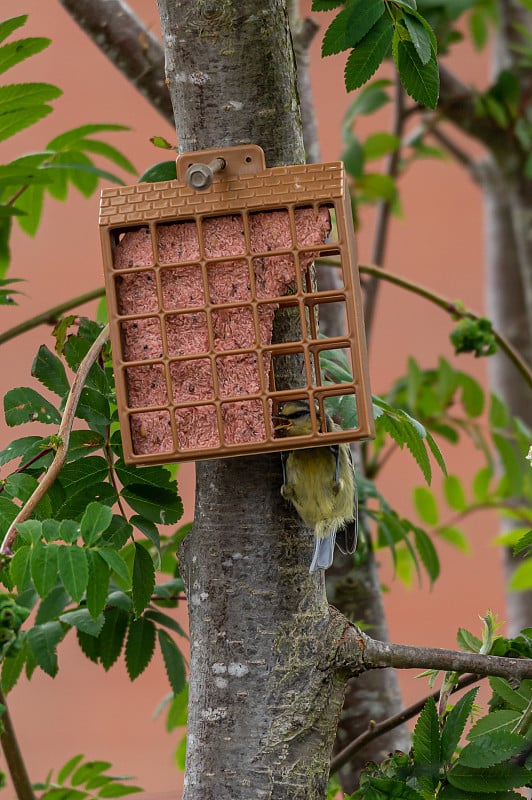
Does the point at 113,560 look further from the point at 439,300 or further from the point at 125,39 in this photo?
the point at 125,39

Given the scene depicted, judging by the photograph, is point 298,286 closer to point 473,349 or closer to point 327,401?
point 327,401

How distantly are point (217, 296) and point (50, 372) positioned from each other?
0.29 meters

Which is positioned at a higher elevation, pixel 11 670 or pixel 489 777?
pixel 11 670

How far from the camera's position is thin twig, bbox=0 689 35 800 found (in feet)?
4.24

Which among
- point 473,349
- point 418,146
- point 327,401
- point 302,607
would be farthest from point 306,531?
point 418,146

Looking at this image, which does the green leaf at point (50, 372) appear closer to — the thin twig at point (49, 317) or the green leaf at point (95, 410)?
the green leaf at point (95, 410)

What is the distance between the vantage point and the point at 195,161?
984mm

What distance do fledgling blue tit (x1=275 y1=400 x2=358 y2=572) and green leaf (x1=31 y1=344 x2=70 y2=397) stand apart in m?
0.26

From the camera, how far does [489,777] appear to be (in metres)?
1.00

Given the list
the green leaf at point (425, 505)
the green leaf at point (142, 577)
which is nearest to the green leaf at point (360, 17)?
the green leaf at point (142, 577)

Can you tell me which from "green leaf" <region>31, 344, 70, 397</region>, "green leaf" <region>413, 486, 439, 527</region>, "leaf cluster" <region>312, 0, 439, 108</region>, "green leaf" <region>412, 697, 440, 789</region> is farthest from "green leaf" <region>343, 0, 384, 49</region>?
"green leaf" <region>413, 486, 439, 527</region>

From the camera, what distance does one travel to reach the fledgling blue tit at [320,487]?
1.02m

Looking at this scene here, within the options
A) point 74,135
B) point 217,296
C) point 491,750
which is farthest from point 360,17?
point 491,750

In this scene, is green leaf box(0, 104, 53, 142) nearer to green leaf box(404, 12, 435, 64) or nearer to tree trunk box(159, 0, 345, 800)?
tree trunk box(159, 0, 345, 800)
